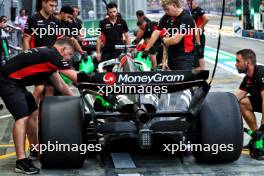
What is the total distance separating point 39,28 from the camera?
8.47 metres

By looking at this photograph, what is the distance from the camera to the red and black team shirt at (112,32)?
36.8 ft

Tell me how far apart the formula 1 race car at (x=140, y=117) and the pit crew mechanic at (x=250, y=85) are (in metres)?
0.58

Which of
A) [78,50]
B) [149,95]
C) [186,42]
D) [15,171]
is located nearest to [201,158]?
[149,95]

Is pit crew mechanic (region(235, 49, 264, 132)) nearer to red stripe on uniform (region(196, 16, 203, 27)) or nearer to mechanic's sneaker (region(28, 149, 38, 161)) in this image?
mechanic's sneaker (region(28, 149, 38, 161))

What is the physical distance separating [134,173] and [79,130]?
0.66 meters

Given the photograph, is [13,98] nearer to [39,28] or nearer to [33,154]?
[33,154]

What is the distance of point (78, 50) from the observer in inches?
441

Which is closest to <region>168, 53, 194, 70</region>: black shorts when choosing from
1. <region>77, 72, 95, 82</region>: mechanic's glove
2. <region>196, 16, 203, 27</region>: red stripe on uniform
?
<region>77, 72, 95, 82</region>: mechanic's glove

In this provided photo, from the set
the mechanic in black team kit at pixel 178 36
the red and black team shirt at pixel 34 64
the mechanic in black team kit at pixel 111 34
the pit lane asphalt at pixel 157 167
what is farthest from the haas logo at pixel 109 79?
the mechanic in black team kit at pixel 111 34

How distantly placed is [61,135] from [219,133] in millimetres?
1473

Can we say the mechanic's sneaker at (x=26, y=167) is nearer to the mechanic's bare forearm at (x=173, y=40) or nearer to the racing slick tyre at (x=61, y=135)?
the racing slick tyre at (x=61, y=135)

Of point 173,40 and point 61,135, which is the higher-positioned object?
point 173,40

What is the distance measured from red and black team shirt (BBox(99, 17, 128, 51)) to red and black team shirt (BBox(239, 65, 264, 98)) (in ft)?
14.8
